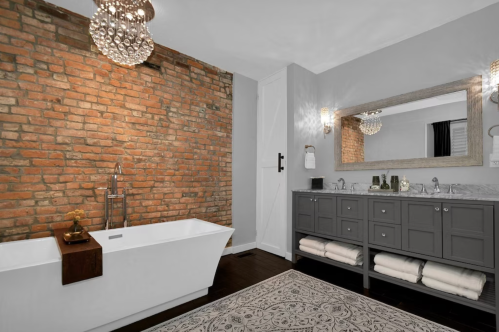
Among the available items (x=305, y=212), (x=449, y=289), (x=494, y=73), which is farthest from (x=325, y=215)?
(x=494, y=73)

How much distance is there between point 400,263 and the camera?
239cm

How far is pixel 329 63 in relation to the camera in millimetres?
3545

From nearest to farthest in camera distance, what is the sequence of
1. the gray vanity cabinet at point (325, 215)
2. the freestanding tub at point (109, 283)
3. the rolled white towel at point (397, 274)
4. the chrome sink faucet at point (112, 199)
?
1. the freestanding tub at point (109, 283)
2. the rolled white towel at point (397, 274)
3. the chrome sink faucet at point (112, 199)
4. the gray vanity cabinet at point (325, 215)

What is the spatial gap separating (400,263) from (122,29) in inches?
126

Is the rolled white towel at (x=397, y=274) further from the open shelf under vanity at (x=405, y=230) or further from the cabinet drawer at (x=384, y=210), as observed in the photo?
the cabinet drawer at (x=384, y=210)

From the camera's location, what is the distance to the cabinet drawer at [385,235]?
242 cm

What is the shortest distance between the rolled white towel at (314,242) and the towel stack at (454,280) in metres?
1.06

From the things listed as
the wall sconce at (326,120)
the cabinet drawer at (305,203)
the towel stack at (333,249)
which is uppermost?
the wall sconce at (326,120)

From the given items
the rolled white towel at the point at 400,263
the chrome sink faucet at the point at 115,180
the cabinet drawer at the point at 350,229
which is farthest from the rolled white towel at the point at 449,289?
the chrome sink faucet at the point at 115,180

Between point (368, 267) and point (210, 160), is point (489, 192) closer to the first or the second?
point (368, 267)

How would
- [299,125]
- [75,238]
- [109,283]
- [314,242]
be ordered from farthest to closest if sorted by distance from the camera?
[299,125]
[314,242]
[75,238]
[109,283]

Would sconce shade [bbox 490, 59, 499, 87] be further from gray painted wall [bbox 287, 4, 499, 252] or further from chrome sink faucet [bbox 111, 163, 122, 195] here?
chrome sink faucet [bbox 111, 163, 122, 195]

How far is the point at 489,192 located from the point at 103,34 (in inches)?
142

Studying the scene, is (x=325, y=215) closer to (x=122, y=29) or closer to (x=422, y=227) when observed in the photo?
(x=422, y=227)
